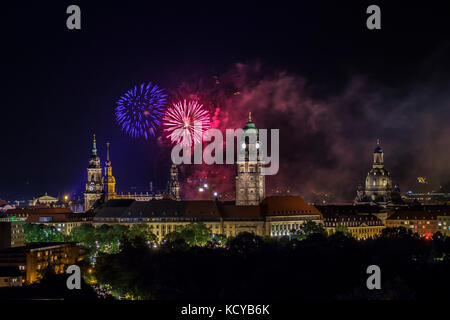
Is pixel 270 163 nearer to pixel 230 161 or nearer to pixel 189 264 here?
pixel 230 161

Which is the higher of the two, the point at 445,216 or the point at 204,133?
the point at 204,133

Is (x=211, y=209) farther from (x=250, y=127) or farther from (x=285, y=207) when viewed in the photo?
(x=250, y=127)

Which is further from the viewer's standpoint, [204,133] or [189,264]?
[204,133]

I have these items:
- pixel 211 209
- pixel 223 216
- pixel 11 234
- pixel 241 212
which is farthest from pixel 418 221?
pixel 11 234

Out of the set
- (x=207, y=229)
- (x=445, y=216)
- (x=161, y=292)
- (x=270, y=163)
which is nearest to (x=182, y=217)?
(x=207, y=229)

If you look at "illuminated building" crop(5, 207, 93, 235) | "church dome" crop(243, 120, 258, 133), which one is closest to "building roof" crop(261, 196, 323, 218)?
"church dome" crop(243, 120, 258, 133)
